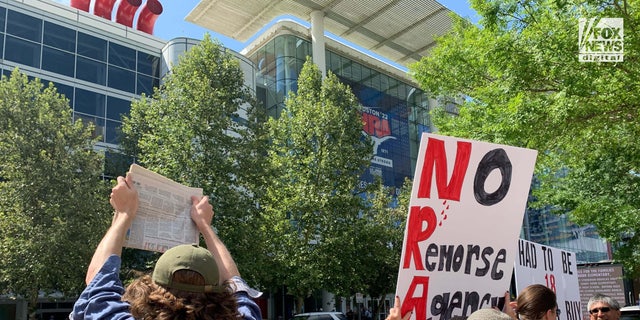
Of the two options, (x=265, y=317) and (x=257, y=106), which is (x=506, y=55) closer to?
(x=257, y=106)

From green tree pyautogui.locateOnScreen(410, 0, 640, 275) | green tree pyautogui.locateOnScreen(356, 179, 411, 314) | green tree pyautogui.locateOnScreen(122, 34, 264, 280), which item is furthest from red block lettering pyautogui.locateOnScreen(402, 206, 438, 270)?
green tree pyautogui.locateOnScreen(356, 179, 411, 314)

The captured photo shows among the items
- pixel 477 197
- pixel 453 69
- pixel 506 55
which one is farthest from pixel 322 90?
pixel 477 197

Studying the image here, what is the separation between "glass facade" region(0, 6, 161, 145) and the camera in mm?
24609

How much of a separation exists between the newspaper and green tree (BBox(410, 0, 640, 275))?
733cm

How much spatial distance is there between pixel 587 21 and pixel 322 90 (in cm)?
1471

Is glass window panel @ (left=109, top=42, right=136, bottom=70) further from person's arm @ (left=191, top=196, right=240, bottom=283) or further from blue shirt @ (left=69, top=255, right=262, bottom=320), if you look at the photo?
blue shirt @ (left=69, top=255, right=262, bottom=320)

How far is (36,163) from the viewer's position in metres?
15.7

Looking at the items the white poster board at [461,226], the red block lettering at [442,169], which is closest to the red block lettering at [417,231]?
the white poster board at [461,226]

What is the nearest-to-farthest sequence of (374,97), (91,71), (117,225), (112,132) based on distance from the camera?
(117,225)
(91,71)
(112,132)
(374,97)

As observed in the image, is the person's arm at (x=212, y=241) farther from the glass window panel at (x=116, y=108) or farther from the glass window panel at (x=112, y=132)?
the glass window panel at (x=116, y=108)

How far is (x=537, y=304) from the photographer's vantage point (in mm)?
3529

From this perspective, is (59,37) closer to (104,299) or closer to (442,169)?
(442,169)

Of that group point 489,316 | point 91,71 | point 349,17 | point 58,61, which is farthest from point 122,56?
point 489,316

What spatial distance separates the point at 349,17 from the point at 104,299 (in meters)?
38.1
